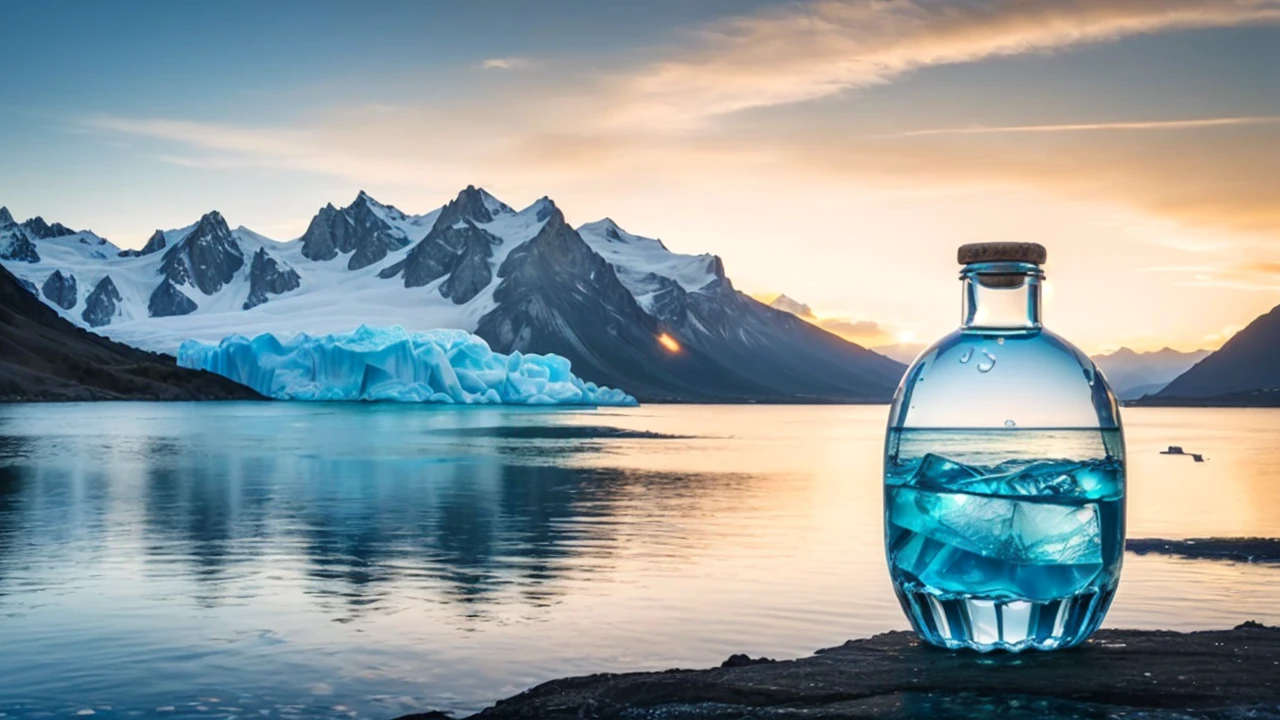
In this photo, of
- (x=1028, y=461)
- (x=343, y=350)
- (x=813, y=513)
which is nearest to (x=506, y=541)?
(x=813, y=513)

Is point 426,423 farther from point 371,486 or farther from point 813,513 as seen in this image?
point 813,513

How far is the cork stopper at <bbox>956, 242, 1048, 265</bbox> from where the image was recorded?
15.5 ft

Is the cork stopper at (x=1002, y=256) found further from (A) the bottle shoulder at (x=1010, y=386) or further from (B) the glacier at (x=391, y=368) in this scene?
(B) the glacier at (x=391, y=368)

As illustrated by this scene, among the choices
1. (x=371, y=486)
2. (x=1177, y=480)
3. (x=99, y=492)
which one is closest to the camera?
(x=99, y=492)

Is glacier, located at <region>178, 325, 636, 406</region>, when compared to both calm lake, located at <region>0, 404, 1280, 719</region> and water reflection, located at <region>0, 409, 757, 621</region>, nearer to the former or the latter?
water reflection, located at <region>0, 409, 757, 621</region>

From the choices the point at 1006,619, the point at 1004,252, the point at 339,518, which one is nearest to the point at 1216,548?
the point at 339,518

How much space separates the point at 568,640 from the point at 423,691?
11.3 feet

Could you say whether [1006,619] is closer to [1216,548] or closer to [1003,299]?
[1003,299]

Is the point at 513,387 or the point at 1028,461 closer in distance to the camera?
the point at 1028,461

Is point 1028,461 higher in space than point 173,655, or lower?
higher

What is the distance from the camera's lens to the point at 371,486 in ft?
154

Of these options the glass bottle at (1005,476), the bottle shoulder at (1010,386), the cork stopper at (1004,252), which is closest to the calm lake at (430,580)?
the glass bottle at (1005,476)

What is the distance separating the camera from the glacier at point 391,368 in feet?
538

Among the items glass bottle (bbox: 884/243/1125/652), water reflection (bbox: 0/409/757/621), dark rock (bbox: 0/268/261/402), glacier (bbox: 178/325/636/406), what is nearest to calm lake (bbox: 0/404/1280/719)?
water reflection (bbox: 0/409/757/621)
